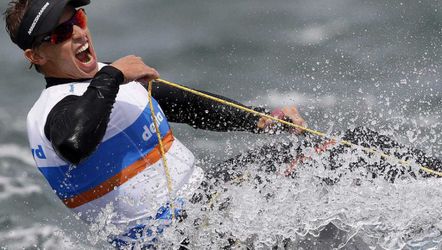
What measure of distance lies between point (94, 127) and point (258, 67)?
3.41 meters

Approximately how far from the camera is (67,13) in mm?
4043

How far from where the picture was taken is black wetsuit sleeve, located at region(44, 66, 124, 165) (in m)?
3.66

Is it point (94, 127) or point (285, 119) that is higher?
point (94, 127)

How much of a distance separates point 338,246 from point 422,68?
3144 millimetres

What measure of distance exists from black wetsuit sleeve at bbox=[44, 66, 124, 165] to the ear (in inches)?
12.4

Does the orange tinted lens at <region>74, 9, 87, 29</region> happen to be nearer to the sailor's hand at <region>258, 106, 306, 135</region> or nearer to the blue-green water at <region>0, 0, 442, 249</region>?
the sailor's hand at <region>258, 106, 306, 135</region>

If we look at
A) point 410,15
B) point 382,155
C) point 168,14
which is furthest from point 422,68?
point 382,155

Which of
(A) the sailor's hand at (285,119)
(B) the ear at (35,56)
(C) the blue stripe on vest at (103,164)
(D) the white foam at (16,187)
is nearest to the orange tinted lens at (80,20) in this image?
(B) the ear at (35,56)

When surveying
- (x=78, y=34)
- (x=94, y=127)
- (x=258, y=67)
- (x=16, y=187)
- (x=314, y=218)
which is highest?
(x=78, y=34)

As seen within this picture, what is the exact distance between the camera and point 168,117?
4688 millimetres

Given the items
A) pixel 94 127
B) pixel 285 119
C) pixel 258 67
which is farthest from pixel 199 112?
pixel 258 67

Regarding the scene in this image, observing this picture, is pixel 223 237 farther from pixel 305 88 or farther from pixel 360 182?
pixel 305 88

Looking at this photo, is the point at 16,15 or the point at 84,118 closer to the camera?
the point at 84,118

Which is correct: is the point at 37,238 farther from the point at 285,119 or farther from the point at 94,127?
the point at 94,127
